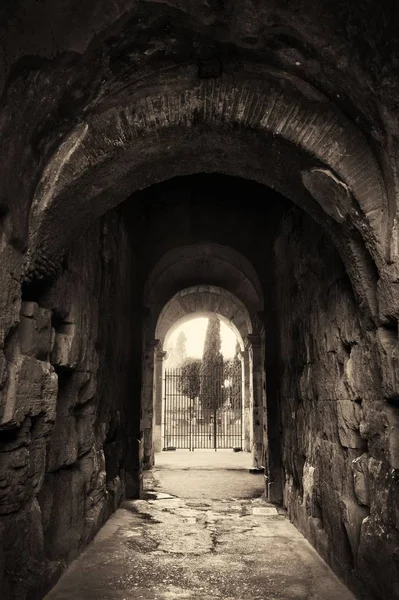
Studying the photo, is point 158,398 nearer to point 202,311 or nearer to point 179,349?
point 202,311

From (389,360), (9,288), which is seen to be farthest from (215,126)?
(389,360)

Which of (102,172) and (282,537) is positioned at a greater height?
Result: (102,172)

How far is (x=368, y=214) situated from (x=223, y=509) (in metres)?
4.34

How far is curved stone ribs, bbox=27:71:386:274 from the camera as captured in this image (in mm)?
2857

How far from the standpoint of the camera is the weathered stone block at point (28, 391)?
2.68 m

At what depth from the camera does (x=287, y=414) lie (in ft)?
19.0

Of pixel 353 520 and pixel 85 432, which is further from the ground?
pixel 85 432

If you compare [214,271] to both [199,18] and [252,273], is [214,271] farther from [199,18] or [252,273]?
[199,18]

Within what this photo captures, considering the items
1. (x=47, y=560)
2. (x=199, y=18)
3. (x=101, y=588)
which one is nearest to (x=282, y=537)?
(x=101, y=588)

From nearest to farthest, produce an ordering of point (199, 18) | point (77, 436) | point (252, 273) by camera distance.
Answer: point (199, 18), point (77, 436), point (252, 273)

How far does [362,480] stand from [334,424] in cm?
75

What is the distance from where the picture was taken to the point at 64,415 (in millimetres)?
3939

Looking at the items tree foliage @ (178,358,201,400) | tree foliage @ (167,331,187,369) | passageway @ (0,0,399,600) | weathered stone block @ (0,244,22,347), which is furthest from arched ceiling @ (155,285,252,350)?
tree foliage @ (167,331,187,369)

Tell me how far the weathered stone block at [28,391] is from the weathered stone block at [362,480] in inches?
79.2
